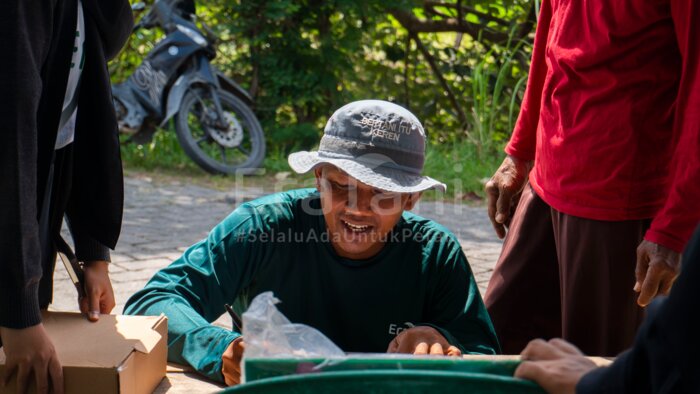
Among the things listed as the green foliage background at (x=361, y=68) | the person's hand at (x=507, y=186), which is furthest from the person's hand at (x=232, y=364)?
the green foliage background at (x=361, y=68)

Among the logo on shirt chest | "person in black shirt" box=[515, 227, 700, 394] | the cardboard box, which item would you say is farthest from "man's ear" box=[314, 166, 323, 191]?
"person in black shirt" box=[515, 227, 700, 394]

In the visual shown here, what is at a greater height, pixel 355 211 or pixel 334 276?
pixel 355 211

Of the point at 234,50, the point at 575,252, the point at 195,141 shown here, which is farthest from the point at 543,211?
the point at 234,50

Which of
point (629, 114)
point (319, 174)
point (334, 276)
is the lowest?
point (334, 276)

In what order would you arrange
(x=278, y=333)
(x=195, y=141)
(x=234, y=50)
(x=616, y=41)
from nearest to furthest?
(x=278, y=333) → (x=616, y=41) → (x=195, y=141) → (x=234, y=50)

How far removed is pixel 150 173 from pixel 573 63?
20.0 feet

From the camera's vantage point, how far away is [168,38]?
25.3 feet

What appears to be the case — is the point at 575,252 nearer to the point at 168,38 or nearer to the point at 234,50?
the point at 168,38

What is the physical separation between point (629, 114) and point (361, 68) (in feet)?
23.8

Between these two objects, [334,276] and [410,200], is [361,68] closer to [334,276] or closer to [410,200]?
[410,200]

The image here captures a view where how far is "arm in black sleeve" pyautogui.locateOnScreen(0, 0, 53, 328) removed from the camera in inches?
58.5

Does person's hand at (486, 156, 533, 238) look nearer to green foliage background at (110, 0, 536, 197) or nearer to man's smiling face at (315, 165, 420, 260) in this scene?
man's smiling face at (315, 165, 420, 260)

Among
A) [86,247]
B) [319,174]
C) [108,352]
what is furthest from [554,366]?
[319,174]

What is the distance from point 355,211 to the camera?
240 cm
